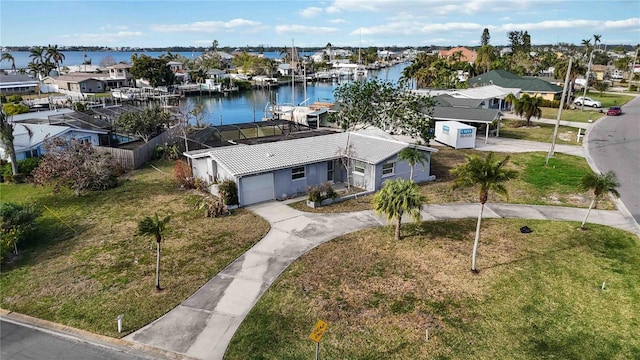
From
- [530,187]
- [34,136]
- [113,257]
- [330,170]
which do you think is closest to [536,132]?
[530,187]

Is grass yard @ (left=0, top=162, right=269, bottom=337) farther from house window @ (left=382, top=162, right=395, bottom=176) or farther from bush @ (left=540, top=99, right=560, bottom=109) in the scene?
bush @ (left=540, top=99, right=560, bottom=109)

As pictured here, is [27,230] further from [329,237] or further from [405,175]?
[405,175]

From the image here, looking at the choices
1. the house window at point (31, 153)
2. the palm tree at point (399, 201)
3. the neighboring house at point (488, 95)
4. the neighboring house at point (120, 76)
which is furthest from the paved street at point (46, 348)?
the neighboring house at point (120, 76)

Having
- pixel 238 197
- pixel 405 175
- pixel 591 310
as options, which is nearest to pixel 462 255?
pixel 591 310

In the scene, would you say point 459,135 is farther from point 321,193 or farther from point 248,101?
point 248,101

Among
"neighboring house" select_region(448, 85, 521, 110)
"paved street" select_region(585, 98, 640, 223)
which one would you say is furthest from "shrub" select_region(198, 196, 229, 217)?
"neighboring house" select_region(448, 85, 521, 110)

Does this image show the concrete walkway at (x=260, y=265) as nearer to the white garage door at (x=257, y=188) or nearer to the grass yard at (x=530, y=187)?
the white garage door at (x=257, y=188)
